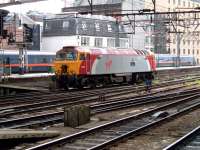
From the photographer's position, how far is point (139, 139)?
1259 cm

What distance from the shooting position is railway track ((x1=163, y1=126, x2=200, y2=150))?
11.1 m

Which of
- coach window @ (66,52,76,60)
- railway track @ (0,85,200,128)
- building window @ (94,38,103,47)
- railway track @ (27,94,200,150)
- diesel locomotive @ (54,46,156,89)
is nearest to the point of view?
railway track @ (27,94,200,150)

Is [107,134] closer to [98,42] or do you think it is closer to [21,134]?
[21,134]

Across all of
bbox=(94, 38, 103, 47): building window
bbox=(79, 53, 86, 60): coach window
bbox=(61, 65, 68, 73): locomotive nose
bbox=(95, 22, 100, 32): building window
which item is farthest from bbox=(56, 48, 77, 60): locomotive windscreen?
bbox=(95, 22, 100, 32): building window

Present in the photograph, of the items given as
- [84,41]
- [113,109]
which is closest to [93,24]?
[84,41]

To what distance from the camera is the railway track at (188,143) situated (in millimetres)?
11115

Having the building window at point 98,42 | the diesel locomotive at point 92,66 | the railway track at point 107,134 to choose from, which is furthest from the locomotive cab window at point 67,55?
the building window at point 98,42

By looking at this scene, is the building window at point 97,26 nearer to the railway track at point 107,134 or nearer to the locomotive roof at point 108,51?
the locomotive roof at point 108,51

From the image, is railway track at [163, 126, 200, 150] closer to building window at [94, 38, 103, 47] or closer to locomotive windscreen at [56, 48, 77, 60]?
locomotive windscreen at [56, 48, 77, 60]

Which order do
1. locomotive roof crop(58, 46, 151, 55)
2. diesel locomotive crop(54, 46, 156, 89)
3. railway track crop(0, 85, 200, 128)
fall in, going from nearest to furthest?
railway track crop(0, 85, 200, 128) < diesel locomotive crop(54, 46, 156, 89) < locomotive roof crop(58, 46, 151, 55)

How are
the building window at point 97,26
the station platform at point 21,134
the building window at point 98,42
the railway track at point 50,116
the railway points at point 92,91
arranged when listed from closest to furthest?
the station platform at point 21,134
the railway points at point 92,91
the railway track at point 50,116
the building window at point 98,42
the building window at point 97,26

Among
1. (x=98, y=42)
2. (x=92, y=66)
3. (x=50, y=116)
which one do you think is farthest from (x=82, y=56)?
(x=98, y=42)

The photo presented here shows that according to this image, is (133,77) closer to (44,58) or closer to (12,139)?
(44,58)

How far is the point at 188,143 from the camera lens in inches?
466
